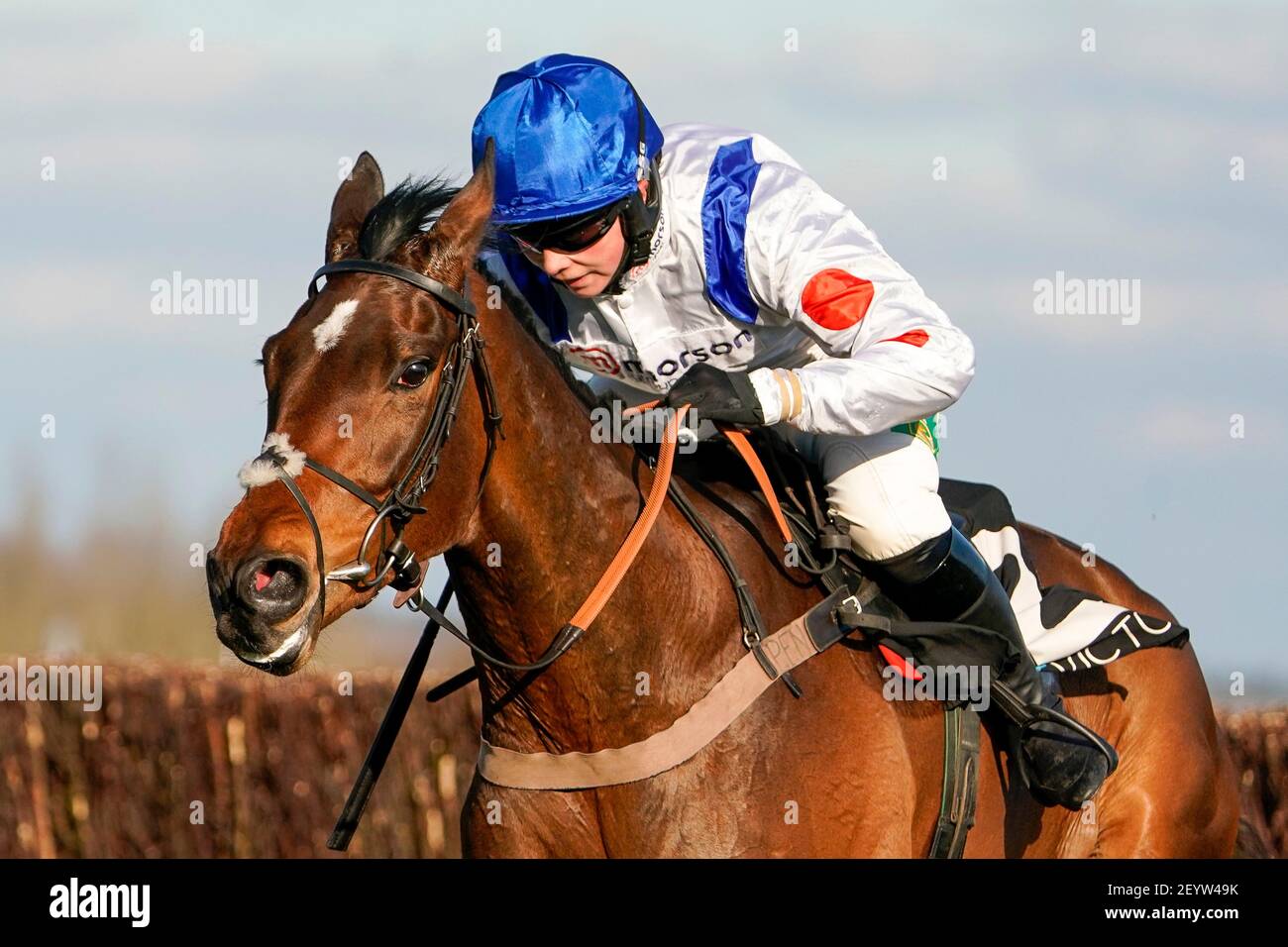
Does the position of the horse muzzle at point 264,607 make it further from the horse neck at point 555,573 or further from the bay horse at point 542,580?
the horse neck at point 555,573

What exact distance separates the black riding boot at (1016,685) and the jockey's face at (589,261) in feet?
3.52

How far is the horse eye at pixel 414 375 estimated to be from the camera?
370 centimetres

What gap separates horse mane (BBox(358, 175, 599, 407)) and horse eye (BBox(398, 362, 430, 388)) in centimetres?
31

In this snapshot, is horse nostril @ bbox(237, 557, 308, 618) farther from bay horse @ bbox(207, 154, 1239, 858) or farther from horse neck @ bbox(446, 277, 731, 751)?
horse neck @ bbox(446, 277, 731, 751)

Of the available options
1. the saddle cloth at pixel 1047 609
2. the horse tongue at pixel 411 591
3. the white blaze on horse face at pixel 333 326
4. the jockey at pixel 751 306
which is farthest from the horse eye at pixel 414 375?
the saddle cloth at pixel 1047 609

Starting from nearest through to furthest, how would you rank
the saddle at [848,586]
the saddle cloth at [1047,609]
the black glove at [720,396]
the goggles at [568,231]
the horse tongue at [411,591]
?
1. the horse tongue at [411,591]
2. the black glove at [720,396]
3. the goggles at [568,231]
4. the saddle at [848,586]
5. the saddle cloth at [1047,609]

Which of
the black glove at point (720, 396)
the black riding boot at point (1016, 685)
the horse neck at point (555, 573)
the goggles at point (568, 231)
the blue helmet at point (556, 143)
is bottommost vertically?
the black riding boot at point (1016, 685)

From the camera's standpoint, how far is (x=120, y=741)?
1093cm

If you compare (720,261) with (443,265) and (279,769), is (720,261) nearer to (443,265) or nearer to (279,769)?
(443,265)

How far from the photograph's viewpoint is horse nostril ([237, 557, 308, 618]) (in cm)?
340

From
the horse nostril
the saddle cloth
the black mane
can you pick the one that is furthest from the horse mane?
the saddle cloth

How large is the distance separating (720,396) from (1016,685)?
1.38 metres

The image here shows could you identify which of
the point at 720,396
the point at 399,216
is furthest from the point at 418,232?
the point at 720,396
